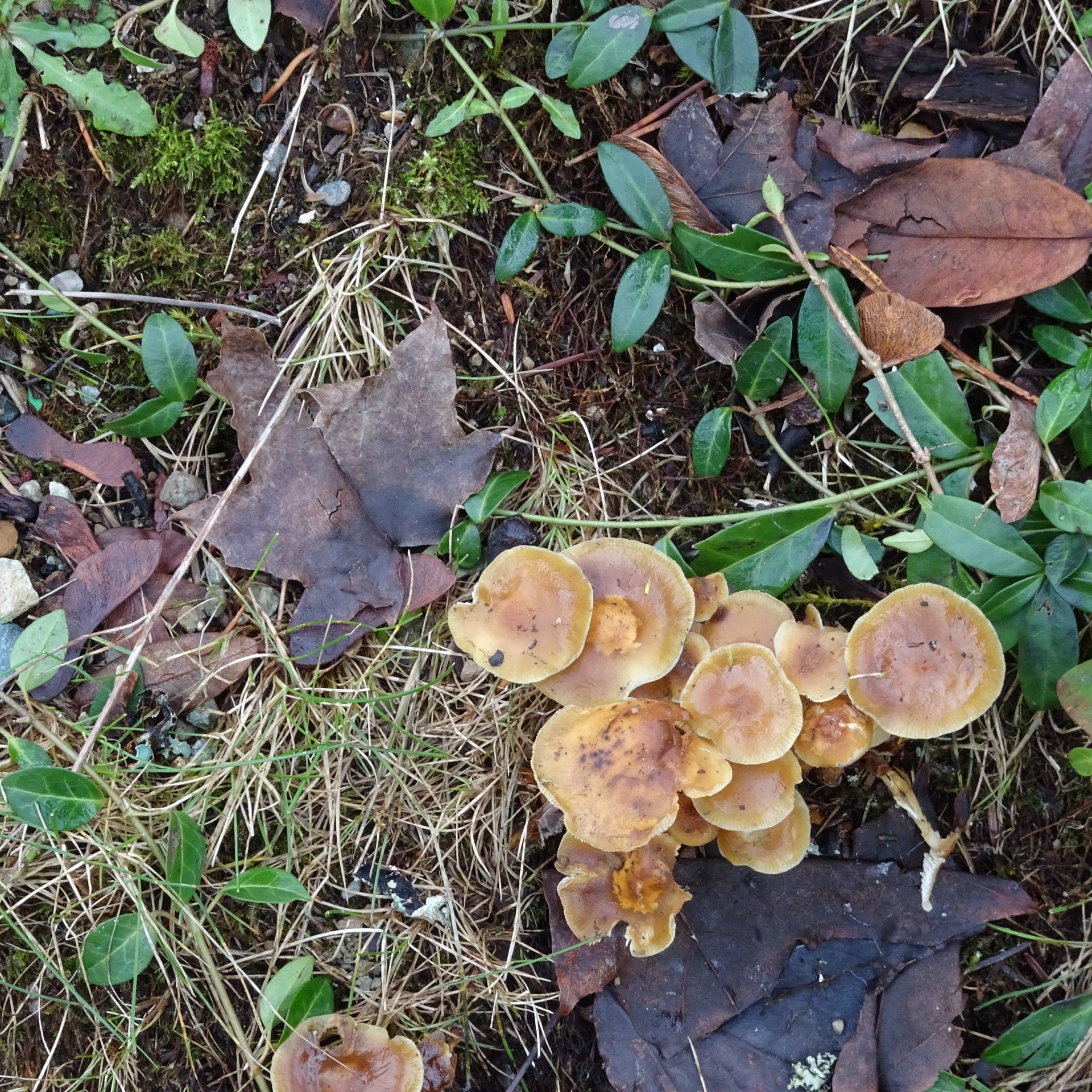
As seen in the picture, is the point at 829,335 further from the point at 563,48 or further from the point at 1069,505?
the point at 563,48

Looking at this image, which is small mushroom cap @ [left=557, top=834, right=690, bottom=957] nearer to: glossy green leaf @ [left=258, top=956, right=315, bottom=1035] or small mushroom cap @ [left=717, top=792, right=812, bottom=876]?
small mushroom cap @ [left=717, top=792, right=812, bottom=876]

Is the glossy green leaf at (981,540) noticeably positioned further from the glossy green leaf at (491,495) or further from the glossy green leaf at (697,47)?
the glossy green leaf at (697,47)

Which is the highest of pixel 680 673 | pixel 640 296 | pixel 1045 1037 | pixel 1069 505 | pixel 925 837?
pixel 640 296

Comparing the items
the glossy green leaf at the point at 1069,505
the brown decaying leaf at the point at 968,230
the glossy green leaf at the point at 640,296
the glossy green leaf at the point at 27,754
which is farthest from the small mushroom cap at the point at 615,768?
the brown decaying leaf at the point at 968,230

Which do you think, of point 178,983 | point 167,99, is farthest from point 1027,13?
point 178,983

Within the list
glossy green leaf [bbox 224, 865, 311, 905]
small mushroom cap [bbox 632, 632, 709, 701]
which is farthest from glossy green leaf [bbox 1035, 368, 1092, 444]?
glossy green leaf [bbox 224, 865, 311, 905]

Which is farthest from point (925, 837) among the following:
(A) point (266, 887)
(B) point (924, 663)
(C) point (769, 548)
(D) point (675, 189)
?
(D) point (675, 189)
